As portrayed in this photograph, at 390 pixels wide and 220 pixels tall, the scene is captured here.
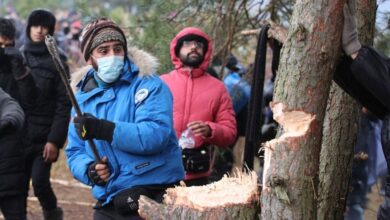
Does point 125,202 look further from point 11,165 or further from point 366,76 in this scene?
point 11,165

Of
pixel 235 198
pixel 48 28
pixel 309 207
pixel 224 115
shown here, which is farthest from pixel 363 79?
pixel 48 28

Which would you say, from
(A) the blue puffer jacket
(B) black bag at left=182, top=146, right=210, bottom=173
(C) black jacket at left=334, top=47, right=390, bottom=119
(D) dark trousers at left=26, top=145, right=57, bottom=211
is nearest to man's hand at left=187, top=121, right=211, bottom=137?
(B) black bag at left=182, top=146, right=210, bottom=173

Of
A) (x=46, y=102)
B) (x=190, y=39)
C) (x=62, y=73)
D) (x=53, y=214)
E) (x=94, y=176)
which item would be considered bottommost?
(x=53, y=214)

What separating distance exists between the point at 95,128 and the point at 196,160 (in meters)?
1.63

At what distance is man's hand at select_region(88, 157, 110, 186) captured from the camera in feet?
11.5

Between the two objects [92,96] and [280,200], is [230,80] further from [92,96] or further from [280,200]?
[280,200]

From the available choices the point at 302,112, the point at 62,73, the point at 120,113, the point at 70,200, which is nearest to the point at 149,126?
the point at 120,113

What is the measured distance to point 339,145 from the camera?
3861 mm

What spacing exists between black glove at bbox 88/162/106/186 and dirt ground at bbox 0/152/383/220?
353 centimetres

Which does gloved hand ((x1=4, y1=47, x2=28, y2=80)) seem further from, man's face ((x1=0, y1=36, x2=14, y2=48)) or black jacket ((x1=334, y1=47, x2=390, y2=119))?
black jacket ((x1=334, y1=47, x2=390, y2=119))

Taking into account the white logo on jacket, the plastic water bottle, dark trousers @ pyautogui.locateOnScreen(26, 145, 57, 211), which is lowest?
dark trousers @ pyautogui.locateOnScreen(26, 145, 57, 211)

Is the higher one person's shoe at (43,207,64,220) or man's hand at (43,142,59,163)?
man's hand at (43,142,59,163)

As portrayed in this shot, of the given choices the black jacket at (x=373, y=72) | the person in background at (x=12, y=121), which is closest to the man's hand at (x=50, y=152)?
the person in background at (x=12, y=121)

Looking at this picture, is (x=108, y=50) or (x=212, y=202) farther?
(x=108, y=50)
